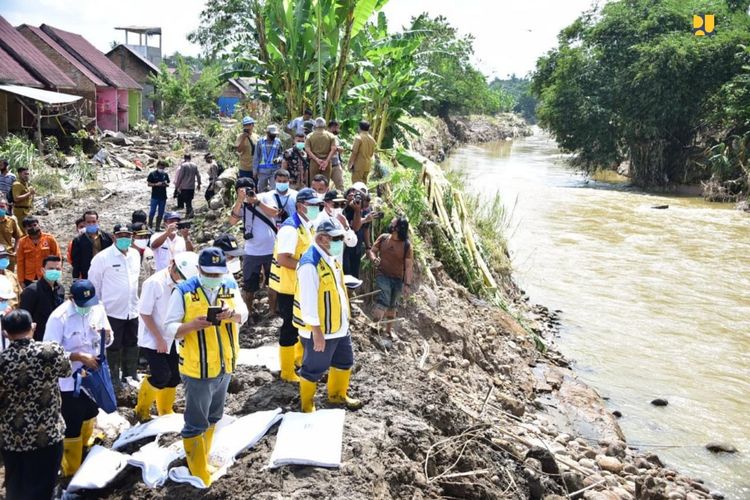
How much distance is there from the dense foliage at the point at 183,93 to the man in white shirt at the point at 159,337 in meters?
30.4

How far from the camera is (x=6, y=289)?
5.95 metres

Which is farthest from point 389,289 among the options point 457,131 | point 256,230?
point 457,131

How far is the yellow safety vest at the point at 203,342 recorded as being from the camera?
4.29 metres

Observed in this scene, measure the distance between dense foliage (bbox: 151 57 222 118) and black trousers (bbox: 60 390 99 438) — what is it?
1217 inches

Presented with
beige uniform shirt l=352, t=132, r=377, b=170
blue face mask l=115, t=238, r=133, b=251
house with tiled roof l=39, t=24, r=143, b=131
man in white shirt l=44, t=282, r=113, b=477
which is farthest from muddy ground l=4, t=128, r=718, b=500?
house with tiled roof l=39, t=24, r=143, b=131

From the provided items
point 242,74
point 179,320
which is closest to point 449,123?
point 242,74

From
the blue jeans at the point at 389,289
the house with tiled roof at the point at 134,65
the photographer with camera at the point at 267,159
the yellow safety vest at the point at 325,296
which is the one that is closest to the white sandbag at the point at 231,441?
the yellow safety vest at the point at 325,296

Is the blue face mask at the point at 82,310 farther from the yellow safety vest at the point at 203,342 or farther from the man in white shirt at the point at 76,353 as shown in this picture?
the yellow safety vest at the point at 203,342

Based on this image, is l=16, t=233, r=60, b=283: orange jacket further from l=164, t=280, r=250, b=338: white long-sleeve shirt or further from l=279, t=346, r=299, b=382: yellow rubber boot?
l=164, t=280, r=250, b=338: white long-sleeve shirt

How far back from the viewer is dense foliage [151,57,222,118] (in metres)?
34.5

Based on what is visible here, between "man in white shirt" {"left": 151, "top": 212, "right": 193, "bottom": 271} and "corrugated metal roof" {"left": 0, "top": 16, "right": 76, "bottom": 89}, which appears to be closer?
"man in white shirt" {"left": 151, "top": 212, "right": 193, "bottom": 271}

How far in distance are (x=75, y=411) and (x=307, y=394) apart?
5.46 feet

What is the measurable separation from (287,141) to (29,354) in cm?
854

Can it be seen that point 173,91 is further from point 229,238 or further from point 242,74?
point 229,238
